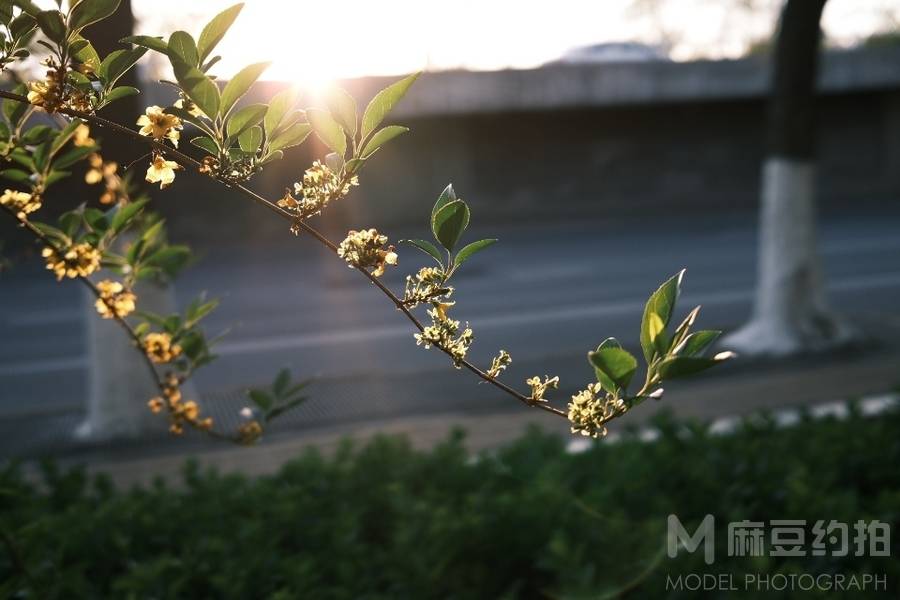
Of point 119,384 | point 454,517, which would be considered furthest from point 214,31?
point 119,384

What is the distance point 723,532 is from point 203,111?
231cm

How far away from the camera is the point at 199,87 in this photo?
3.65 feet

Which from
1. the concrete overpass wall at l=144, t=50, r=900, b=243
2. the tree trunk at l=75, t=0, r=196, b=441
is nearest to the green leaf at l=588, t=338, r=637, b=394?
the tree trunk at l=75, t=0, r=196, b=441

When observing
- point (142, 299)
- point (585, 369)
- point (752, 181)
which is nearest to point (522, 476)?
point (142, 299)

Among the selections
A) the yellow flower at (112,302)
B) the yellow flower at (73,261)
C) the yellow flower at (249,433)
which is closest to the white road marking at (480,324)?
the yellow flower at (249,433)

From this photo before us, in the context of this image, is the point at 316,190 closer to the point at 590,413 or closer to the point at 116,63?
the point at 116,63

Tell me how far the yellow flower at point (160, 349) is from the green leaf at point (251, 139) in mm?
777

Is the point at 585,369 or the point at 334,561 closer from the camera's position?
the point at 334,561

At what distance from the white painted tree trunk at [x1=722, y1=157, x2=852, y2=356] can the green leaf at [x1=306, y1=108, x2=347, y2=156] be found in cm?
733

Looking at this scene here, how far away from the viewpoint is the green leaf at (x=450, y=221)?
1196 millimetres

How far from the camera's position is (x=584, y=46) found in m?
24.0

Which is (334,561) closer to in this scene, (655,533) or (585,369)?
(655,533)

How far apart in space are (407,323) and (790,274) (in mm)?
4060

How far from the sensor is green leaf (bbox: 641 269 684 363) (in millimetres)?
1179
